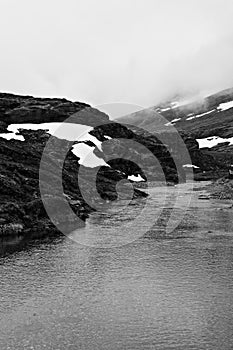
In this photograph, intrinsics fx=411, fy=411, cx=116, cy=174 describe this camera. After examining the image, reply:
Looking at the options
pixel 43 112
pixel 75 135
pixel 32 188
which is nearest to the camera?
→ pixel 32 188

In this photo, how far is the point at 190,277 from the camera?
33375 mm

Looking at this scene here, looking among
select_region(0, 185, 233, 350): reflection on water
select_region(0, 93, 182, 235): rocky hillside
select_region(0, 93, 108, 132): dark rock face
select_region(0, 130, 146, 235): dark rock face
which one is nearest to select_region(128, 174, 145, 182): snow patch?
select_region(0, 93, 182, 235): rocky hillside

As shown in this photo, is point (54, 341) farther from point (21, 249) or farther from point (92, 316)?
point (21, 249)

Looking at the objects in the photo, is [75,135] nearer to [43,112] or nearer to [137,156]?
[43,112]

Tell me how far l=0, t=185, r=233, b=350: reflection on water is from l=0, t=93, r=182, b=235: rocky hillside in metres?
9.54

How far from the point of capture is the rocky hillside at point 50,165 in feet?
181

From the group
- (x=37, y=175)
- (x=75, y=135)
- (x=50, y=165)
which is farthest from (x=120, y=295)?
(x=75, y=135)

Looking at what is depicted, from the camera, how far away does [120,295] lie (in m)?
30.2

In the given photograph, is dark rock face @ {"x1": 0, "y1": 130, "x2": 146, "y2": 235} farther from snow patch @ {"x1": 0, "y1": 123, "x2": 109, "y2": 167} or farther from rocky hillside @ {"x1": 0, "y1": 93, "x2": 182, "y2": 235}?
snow patch @ {"x1": 0, "y1": 123, "x2": 109, "y2": 167}

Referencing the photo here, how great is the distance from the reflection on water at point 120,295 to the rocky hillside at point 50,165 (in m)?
9.54

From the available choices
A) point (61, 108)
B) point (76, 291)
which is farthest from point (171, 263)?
point (61, 108)

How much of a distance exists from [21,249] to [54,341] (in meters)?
21.3

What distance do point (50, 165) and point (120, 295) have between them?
170 ft

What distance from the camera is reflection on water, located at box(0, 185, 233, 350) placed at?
78.1ft
